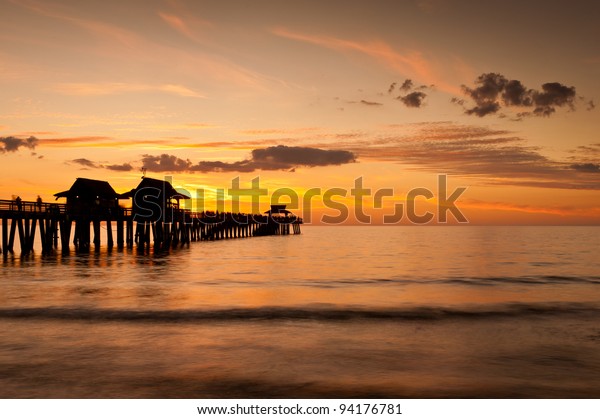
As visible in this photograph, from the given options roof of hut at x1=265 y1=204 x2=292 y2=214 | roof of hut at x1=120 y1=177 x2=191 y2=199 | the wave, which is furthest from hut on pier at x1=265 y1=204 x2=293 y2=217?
the wave

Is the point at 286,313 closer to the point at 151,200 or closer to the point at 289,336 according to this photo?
the point at 289,336

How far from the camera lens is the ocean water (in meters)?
10.4

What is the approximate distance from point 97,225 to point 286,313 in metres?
31.0

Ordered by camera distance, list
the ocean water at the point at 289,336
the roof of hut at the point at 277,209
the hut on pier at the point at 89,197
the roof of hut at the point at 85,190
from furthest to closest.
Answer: the roof of hut at the point at 277,209 < the roof of hut at the point at 85,190 < the hut on pier at the point at 89,197 < the ocean water at the point at 289,336

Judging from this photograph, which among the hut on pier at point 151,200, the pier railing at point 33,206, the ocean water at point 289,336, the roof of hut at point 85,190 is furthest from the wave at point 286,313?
the hut on pier at point 151,200

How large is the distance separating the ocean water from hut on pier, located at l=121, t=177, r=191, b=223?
773 inches

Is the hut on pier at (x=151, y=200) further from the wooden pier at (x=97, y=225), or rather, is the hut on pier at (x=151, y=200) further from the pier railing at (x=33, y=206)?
the pier railing at (x=33, y=206)

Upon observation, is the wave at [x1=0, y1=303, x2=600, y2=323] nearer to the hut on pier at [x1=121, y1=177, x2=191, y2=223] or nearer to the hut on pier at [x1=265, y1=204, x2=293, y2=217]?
the hut on pier at [x1=121, y1=177, x2=191, y2=223]

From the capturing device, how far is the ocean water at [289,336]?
34.3 feet

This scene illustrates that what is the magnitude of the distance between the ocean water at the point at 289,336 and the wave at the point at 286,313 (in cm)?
6

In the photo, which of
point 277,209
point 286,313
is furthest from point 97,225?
point 277,209

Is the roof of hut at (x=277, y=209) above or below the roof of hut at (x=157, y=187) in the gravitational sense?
below
